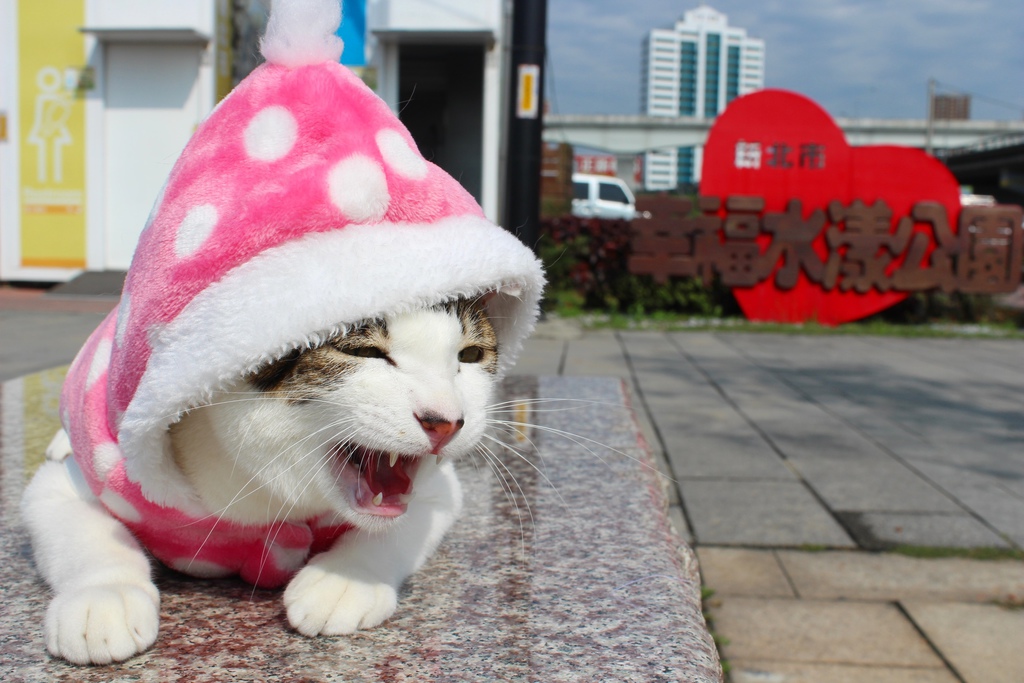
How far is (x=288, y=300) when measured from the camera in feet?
3.34

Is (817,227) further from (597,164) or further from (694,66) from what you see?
(694,66)

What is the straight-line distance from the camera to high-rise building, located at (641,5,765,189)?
5699 inches

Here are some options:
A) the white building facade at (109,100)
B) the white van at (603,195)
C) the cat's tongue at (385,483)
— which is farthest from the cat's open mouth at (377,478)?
the white van at (603,195)

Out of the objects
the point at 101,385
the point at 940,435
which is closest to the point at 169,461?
the point at 101,385

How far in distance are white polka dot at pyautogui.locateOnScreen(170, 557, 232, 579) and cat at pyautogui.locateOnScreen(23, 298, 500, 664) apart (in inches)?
3.2

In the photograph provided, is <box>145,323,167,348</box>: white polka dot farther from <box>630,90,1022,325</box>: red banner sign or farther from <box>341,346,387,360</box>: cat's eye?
<box>630,90,1022,325</box>: red banner sign

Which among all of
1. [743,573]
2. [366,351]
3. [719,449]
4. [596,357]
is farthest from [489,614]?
[596,357]

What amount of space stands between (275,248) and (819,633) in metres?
1.97

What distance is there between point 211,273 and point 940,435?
428 cm

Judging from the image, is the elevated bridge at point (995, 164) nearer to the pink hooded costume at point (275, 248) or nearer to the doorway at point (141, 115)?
the doorway at point (141, 115)

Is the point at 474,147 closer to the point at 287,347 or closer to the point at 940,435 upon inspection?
the point at 940,435

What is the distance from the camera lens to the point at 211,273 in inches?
42.1

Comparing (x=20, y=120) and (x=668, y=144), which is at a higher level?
(x=668, y=144)

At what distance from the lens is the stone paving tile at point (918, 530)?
2914mm
